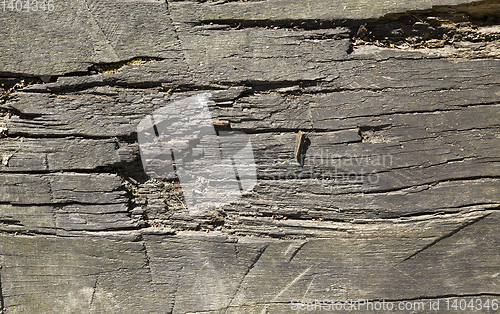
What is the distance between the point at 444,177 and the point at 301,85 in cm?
102

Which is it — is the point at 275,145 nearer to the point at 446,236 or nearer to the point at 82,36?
the point at 446,236

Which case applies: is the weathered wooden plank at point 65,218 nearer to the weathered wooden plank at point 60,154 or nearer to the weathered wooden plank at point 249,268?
the weathered wooden plank at point 249,268

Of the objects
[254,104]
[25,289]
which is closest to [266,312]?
[254,104]

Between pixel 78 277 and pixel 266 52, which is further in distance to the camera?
pixel 78 277

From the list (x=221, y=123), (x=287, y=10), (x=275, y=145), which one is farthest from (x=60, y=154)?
(x=287, y=10)

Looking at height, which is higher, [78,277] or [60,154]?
[60,154]
